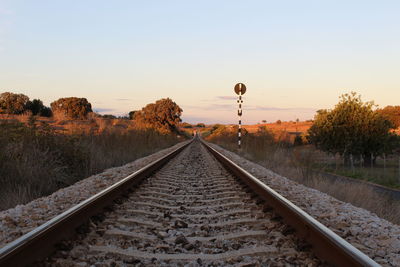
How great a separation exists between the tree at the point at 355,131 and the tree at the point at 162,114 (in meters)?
24.4

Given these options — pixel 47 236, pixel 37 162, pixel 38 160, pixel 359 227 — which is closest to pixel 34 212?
pixel 47 236

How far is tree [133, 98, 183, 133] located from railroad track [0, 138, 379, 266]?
3851cm

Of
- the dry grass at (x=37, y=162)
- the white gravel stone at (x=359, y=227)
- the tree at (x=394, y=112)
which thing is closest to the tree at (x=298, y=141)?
the tree at (x=394, y=112)

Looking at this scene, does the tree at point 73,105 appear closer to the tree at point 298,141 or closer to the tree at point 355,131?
the tree at point 298,141

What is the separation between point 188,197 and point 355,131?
17.8 metres

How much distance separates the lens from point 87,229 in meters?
3.63

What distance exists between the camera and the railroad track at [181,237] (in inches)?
110

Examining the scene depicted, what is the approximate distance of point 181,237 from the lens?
3.42 metres

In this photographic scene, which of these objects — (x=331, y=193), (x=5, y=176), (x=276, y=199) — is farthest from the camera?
(x=331, y=193)

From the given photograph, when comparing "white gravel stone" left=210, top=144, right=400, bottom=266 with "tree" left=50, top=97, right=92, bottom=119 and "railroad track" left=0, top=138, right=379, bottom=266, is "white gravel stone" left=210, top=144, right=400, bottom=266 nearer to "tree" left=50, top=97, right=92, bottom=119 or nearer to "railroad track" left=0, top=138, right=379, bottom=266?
"railroad track" left=0, top=138, right=379, bottom=266

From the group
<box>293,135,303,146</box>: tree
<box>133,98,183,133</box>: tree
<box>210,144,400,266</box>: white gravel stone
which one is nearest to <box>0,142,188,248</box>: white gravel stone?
<box>210,144,400,266</box>: white gravel stone

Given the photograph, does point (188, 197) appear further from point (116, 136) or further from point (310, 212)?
point (116, 136)

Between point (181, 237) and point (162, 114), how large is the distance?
1633 inches

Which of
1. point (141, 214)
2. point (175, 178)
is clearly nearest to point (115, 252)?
point (141, 214)
